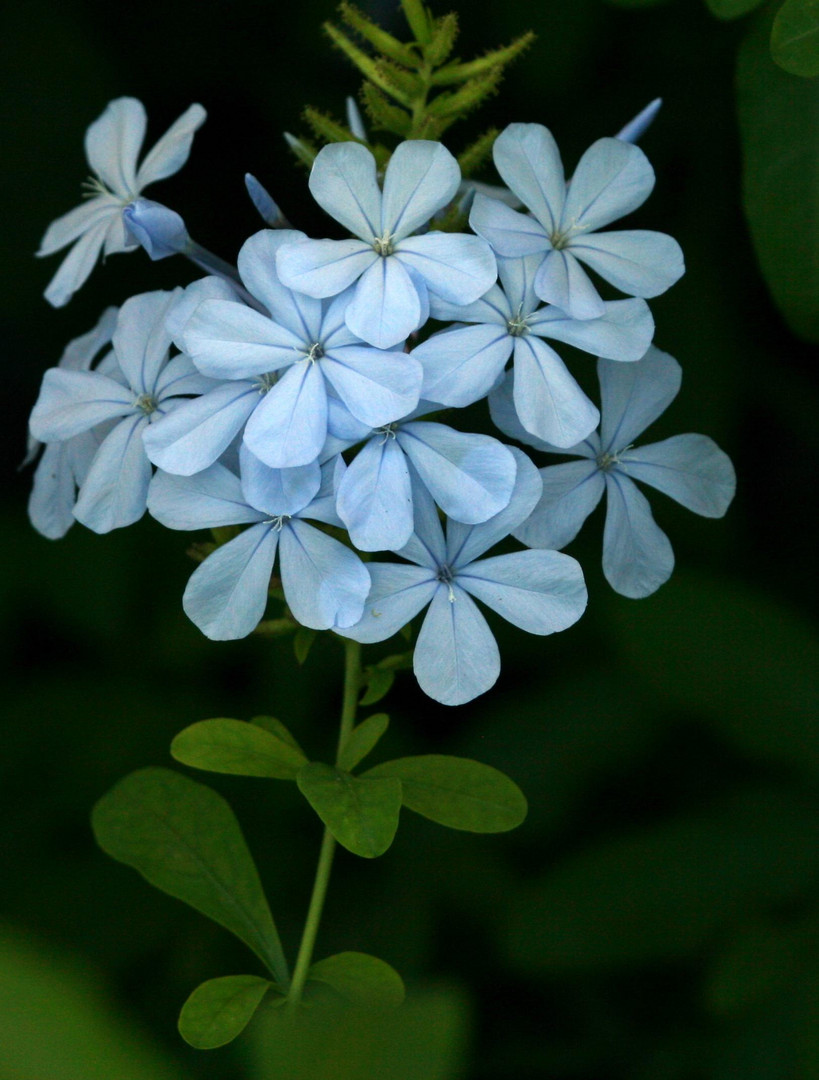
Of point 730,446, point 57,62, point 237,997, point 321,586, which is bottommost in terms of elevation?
point 730,446

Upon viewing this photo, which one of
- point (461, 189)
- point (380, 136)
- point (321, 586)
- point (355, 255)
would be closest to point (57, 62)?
point (380, 136)

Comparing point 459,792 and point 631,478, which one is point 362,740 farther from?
point 631,478

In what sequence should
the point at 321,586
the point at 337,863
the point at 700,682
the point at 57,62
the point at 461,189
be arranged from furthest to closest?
1. the point at 57,62
2. the point at 337,863
3. the point at 700,682
4. the point at 461,189
5. the point at 321,586

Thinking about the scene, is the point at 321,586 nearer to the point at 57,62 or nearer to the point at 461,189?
the point at 461,189

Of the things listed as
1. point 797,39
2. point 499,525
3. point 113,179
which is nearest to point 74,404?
point 113,179

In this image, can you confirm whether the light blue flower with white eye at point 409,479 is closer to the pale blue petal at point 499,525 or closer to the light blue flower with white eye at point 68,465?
the pale blue petal at point 499,525

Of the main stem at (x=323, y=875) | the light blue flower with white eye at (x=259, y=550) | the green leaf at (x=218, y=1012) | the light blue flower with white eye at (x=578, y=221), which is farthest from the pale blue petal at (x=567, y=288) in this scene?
the green leaf at (x=218, y=1012)
